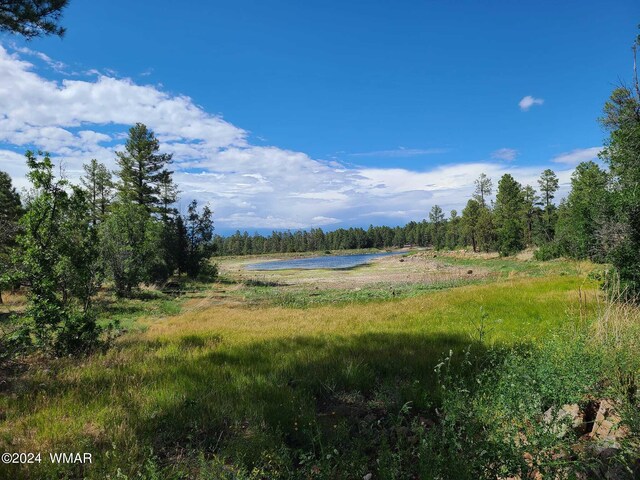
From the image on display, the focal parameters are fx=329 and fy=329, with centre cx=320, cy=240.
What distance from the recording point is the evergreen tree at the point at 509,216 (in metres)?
59.8

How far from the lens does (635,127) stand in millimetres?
10727

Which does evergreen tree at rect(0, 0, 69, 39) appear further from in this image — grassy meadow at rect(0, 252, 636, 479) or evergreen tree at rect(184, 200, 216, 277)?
evergreen tree at rect(184, 200, 216, 277)

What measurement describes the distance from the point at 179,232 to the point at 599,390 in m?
41.7

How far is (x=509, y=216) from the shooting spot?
6569cm

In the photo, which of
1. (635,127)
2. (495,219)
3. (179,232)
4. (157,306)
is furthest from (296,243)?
(635,127)

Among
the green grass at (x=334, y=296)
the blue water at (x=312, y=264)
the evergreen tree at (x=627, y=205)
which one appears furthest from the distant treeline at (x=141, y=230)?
the blue water at (x=312, y=264)

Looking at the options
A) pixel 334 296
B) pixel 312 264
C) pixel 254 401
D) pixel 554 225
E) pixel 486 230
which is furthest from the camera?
pixel 312 264

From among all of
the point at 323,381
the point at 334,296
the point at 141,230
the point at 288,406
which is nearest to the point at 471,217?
the point at 334,296

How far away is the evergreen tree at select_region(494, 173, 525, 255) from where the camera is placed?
59781mm

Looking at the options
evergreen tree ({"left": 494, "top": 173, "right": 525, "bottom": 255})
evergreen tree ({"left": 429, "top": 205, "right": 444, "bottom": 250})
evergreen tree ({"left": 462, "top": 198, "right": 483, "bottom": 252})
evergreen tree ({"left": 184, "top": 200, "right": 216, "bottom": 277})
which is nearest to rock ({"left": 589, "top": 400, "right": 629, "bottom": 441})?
evergreen tree ({"left": 184, "top": 200, "right": 216, "bottom": 277})

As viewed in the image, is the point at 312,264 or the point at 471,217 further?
the point at 312,264

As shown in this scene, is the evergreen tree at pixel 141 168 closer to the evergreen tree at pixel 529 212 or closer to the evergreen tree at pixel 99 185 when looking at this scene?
the evergreen tree at pixel 99 185

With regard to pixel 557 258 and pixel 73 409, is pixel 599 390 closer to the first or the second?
pixel 73 409

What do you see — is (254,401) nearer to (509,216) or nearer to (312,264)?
(509,216)
